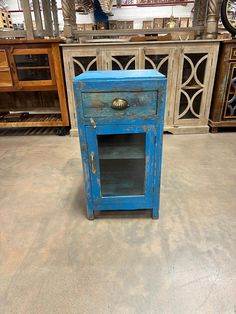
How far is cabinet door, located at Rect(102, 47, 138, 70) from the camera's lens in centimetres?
236

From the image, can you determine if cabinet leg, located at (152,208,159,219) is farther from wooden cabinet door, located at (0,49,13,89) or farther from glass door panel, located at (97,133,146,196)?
wooden cabinet door, located at (0,49,13,89)

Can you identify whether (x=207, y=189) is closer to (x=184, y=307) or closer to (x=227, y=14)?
(x=184, y=307)

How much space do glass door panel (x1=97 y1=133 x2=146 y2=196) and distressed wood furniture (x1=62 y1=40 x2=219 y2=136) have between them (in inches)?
59.5

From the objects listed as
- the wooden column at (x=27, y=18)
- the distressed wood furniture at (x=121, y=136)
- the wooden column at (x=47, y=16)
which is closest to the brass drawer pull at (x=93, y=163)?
the distressed wood furniture at (x=121, y=136)

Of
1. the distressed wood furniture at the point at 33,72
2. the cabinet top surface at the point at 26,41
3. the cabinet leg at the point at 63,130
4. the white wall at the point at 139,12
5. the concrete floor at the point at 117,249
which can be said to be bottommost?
the cabinet leg at the point at 63,130

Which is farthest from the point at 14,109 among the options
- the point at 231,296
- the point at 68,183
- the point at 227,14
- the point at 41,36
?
the point at 231,296

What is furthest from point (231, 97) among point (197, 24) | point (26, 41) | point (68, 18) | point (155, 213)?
point (26, 41)

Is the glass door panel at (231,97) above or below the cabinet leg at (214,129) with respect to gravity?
above

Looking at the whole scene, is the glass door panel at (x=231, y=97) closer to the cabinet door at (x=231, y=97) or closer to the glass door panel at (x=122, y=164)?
the cabinet door at (x=231, y=97)

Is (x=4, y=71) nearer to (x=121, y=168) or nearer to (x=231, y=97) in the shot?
(x=121, y=168)

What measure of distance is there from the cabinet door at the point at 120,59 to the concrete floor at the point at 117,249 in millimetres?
1302

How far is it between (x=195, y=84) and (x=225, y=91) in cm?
34

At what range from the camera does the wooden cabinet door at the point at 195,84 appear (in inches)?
94.1

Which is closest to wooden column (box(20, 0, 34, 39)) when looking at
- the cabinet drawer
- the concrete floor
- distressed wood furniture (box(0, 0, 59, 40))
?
distressed wood furniture (box(0, 0, 59, 40))
